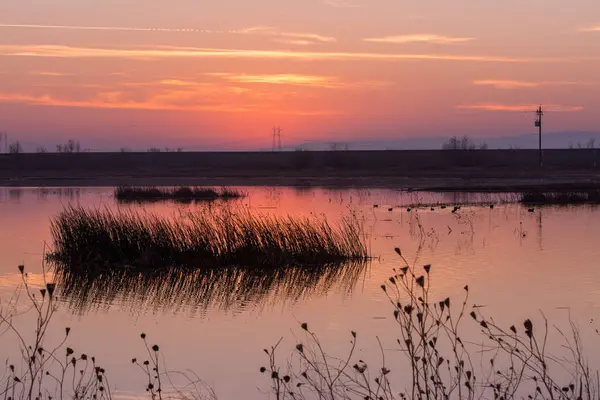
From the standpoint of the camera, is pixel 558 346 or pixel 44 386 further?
pixel 558 346

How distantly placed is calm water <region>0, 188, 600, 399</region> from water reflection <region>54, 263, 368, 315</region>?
2 centimetres

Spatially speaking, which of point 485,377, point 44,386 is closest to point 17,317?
point 44,386

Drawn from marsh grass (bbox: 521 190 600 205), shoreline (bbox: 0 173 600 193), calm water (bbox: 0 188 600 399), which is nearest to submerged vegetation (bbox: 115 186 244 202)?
shoreline (bbox: 0 173 600 193)

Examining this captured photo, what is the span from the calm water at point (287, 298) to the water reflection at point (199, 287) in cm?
2

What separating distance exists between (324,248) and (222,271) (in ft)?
8.05

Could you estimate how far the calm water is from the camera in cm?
1103

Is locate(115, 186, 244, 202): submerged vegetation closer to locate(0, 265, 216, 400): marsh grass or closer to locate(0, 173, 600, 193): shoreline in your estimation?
locate(0, 173, 600, 193): shoreline

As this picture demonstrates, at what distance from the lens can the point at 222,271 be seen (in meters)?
19.0

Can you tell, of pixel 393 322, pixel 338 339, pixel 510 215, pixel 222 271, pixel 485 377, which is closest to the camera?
pixel 485 377

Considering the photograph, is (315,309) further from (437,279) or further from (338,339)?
(437,279)

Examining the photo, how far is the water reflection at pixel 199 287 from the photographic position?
14828 millimetres

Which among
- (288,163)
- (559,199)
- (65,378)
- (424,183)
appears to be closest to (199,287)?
(65,378)

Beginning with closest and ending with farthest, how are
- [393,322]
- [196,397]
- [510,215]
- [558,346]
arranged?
[196,397]
[558,346]
[393,322]
[510,215]

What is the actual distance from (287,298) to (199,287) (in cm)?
212
